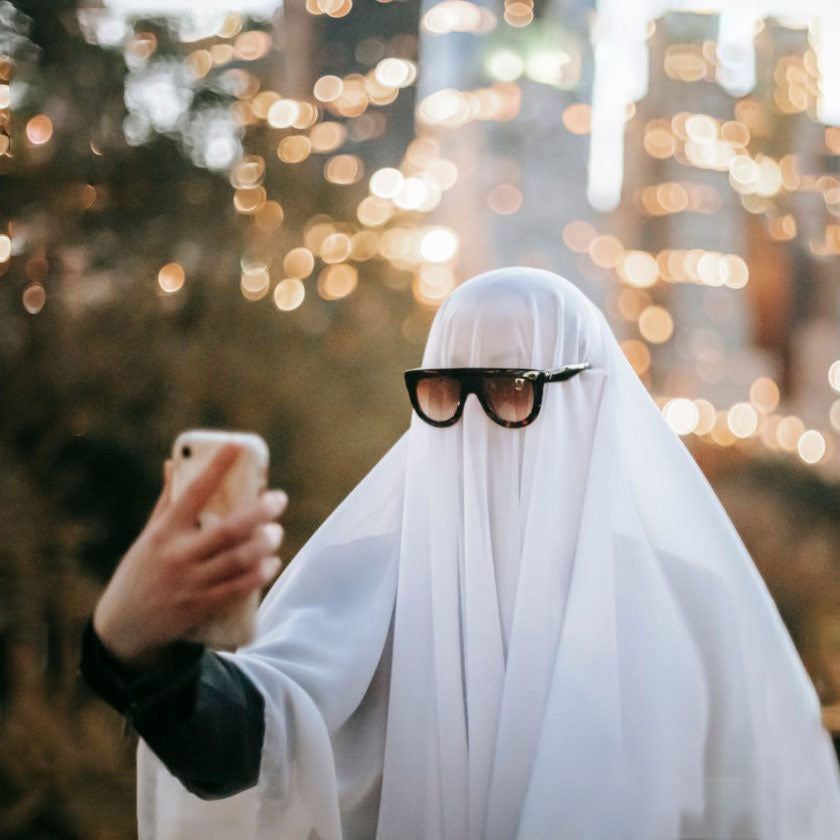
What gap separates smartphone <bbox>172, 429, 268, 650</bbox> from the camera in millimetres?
1602

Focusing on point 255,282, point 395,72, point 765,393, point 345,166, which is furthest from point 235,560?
point 765,393

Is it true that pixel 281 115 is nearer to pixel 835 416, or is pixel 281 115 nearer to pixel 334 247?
pixel 334 247

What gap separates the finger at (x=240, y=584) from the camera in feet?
5.28

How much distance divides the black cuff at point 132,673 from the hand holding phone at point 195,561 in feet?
0.20

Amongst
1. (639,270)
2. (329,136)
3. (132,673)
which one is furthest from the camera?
(639,270)

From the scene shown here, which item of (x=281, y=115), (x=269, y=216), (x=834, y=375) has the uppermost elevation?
(x=281, y=115)

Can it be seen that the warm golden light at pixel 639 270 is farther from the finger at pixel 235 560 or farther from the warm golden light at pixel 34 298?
the finger at pixel 235 560

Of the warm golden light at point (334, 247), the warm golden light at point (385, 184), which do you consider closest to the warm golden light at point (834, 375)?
the warm golden light at point (385, 184)

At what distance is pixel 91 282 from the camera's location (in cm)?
1112

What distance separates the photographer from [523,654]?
86.7 inches

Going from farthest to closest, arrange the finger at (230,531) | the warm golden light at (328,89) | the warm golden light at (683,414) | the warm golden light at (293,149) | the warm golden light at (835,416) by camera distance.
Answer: the warm golden light at (835,416)
the warm golden light at (328,89)
the warm golden light at (683,414)
the warm golden light at (293,149)
the finger at (230,531)

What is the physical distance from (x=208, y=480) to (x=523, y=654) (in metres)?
0.84

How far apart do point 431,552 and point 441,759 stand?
0.38 m

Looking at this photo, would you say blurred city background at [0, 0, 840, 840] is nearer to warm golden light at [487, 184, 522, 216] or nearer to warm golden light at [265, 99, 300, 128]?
warm golden light at [265, 99, 300, 128]
